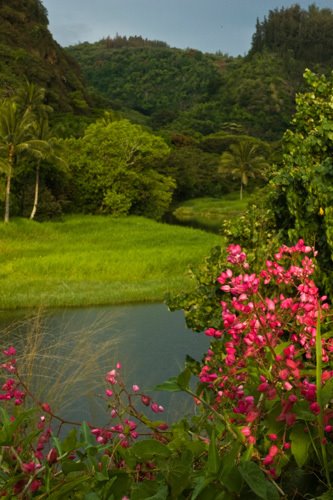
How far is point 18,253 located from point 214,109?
12590 cm

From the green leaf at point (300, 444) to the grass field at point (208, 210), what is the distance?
180 feet

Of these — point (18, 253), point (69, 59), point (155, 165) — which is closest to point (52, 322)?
point (18, 253)

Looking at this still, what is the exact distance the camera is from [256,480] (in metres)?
1.71

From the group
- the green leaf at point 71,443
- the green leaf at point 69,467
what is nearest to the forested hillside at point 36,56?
the green leaf at point 71,443

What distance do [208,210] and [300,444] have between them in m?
65.9

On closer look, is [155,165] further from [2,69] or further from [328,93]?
[328,93]

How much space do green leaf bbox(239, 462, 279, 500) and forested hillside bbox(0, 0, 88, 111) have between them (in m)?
83.8

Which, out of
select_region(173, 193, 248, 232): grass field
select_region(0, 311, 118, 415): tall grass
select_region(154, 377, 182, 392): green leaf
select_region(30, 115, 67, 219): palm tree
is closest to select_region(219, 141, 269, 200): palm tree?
select_region(173, 193, 248, 232): grass field

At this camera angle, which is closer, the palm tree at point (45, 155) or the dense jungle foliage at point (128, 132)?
the palm tree at point (45, 155)

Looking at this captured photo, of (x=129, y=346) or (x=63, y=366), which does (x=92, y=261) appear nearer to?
(x=129, y=346)

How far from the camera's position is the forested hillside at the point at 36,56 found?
300ft

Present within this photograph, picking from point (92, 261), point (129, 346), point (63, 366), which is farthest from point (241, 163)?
point (63, 366)

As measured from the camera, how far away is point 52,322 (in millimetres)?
18641

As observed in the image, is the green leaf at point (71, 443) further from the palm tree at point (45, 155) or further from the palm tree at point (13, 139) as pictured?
the palm tree at point (45, 155)
